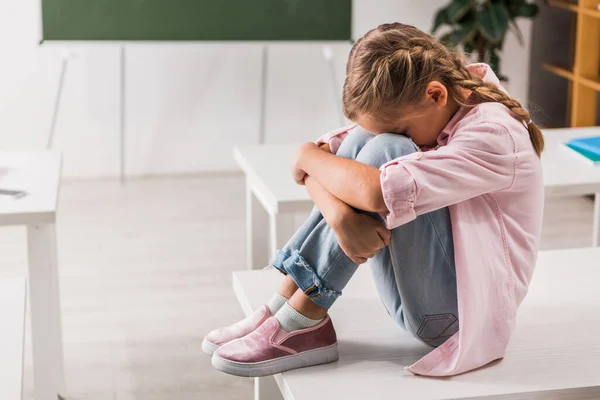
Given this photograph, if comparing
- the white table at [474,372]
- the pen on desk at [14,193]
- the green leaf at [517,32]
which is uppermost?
the green leaf at [517,32]

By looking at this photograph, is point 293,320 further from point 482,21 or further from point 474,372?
point 482,21

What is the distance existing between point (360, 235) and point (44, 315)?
951 millimetres

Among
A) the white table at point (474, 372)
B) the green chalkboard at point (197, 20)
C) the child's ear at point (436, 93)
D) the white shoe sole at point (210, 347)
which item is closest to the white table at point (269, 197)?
the white table at point (474, 372)

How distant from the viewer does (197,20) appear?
13.3 feet

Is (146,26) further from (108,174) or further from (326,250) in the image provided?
(326,250)

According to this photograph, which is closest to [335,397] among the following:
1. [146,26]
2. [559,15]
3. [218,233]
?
[218,233]

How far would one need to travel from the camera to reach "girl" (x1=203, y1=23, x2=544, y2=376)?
1.32 m

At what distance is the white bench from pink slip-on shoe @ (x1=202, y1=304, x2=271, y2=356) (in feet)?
2.30

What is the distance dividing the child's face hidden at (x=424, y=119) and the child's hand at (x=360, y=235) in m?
0.14

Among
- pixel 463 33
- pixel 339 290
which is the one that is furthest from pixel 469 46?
pixel 339 290

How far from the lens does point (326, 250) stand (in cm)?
140

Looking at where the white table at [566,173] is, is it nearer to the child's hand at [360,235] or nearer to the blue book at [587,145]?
the blue book at [587,145]

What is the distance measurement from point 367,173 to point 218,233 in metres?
2.24

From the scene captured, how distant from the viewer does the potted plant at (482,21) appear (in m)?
4.00
